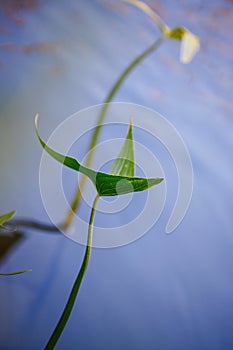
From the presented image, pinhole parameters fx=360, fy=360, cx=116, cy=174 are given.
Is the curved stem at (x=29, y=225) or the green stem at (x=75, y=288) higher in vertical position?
the curved stem at (x=29, y=225)

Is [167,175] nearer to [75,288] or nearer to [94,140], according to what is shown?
[94,140]

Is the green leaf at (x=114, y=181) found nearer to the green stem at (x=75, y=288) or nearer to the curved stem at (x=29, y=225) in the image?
the green stem at (x=75, y=288)

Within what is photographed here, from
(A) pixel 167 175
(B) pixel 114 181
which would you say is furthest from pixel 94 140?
(B) pixel 114 181

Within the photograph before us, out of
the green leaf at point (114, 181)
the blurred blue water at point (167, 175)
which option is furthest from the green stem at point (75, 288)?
the blurred blue water at point (167, 175)

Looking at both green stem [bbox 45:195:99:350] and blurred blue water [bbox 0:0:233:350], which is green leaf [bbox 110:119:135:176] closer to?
green stem [bbox 45:195:99:350]

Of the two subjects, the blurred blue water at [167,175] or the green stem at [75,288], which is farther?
the blurred blue water at [167,175]

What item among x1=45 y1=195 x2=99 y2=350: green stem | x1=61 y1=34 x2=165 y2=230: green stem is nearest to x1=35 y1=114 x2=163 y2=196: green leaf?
x1=45 y1=195 x2=99 y2=350: green stem

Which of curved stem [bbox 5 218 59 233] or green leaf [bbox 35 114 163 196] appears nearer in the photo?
green leaf [bbox 35 114 163 196]

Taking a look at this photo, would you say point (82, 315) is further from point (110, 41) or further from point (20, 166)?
point (110, 41)

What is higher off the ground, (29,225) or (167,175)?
(167,175)
